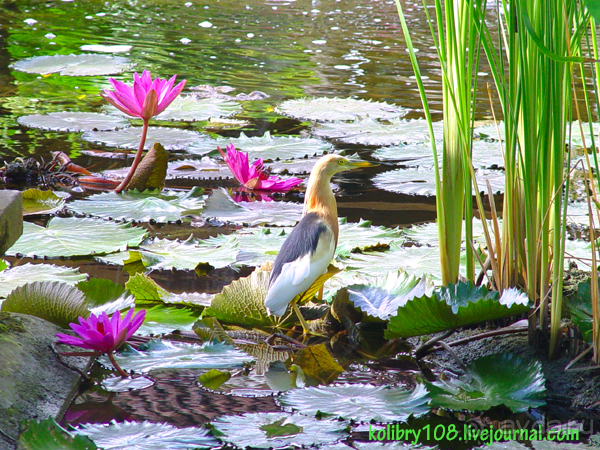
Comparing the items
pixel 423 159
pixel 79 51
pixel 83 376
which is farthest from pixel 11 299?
pixel 79 51

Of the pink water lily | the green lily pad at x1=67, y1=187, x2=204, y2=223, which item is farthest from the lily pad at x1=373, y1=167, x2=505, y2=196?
the pink water lily

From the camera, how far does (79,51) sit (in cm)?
617

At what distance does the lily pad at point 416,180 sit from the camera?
10.3 feet

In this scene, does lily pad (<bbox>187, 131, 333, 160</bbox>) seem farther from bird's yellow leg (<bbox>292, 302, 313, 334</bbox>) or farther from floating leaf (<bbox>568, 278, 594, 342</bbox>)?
floating leaf (<bbox>568, 278, 594, 342</bbox>)

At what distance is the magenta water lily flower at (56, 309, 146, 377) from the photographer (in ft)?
5.10

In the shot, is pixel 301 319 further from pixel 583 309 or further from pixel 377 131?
pixel 377 131

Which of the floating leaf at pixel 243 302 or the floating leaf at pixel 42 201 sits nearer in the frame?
the floating leaf at pixel 243 302

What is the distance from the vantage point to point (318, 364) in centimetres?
176

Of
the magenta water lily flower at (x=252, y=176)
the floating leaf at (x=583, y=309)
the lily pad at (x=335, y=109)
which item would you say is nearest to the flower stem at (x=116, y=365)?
the floating leaf at (x=583, y=309)

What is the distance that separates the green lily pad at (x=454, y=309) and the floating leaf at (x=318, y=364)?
0.59ft

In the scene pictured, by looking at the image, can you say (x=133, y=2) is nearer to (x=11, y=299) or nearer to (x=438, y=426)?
(x=11, y=299)

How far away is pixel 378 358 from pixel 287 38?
246 inches

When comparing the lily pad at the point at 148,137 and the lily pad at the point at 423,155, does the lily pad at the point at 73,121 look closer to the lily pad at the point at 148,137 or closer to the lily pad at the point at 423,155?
the lily pad at the point at 148,137

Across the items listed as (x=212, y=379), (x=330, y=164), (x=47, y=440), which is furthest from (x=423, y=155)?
(x=47, y=440)
